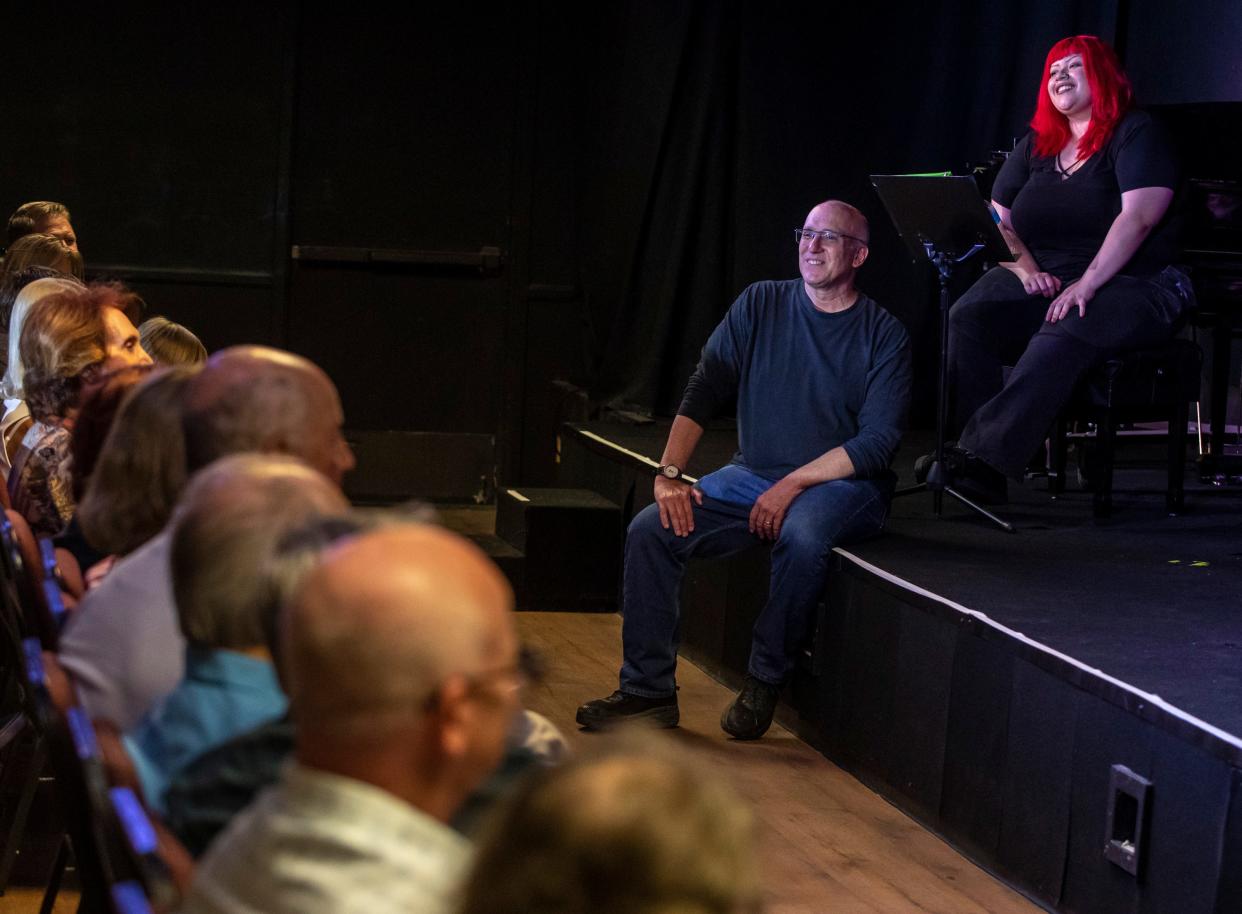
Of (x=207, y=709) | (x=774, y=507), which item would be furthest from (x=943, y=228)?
(x=207, y=709)

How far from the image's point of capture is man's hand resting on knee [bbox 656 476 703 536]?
4430 mm

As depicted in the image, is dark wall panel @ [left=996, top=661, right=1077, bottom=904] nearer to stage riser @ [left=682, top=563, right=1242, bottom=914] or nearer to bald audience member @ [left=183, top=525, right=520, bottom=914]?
stage riser @ [left=682, top=563, right=1242, bottom=914]

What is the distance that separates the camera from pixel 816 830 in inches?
146

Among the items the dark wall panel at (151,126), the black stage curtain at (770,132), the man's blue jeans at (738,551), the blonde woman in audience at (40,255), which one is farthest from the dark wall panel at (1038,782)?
the dark wall panel at (151,126)

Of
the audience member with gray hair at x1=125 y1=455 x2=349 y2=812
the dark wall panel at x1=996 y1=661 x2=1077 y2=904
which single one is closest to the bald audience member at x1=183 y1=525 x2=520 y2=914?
the audience member with gray hair at x1=125 y1=455 x2=349 y2=812

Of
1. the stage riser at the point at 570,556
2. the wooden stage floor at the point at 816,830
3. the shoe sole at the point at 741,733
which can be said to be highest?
the stage riser at the point at 570,556

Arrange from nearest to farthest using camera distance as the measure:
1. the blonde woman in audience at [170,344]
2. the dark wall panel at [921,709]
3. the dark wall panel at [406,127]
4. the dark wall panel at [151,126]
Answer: the dark wall panel at [921,709] → the blonde woman in audience at [170,344] → the dark wall panel at [151,126] → the dark wall panel at [406,127]

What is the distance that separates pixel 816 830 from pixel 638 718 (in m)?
0.78

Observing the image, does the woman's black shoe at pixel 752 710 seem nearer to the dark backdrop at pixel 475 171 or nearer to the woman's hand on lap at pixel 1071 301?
the woman's hand on lap at pixel 1071 301

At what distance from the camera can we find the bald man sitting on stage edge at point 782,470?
4.34 m

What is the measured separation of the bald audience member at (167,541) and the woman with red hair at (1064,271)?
3051 mm

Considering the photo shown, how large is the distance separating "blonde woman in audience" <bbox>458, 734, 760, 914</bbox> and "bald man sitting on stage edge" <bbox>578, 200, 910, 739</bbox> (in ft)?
11.0

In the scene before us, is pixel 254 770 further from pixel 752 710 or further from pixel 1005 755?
pixel 752 710

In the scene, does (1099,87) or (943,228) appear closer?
(943,228)
